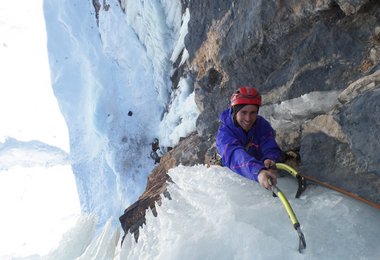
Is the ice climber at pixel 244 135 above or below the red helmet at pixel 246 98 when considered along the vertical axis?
below

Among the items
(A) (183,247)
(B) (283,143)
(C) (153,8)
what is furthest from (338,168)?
(C) (153,8)

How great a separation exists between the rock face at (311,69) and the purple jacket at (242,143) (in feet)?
0.91

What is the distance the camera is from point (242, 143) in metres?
A: 3.48

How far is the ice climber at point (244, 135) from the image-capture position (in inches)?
125

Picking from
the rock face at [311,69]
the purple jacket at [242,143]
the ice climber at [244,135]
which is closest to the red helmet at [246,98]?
the ice climber at [244,135]

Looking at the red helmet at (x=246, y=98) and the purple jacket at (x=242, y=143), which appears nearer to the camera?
the purple jacket at (x=242, y=143)

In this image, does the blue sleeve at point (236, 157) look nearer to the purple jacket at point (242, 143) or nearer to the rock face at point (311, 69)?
the purple jacket at point (242, 143)

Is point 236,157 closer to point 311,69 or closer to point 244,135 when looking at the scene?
point 244,135

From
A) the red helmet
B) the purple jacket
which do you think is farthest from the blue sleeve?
the red helmet

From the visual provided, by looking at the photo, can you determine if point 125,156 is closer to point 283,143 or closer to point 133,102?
point 133,102

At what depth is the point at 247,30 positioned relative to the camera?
449 centimetres

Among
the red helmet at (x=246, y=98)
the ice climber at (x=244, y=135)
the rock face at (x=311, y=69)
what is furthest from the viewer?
the red helmet at (x=246, y=98)

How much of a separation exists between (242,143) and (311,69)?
1043 millimetres

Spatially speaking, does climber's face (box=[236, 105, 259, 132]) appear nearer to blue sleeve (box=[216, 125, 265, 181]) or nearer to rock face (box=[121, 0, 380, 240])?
blue sleeve (box=[216, 125, 265, 181])
